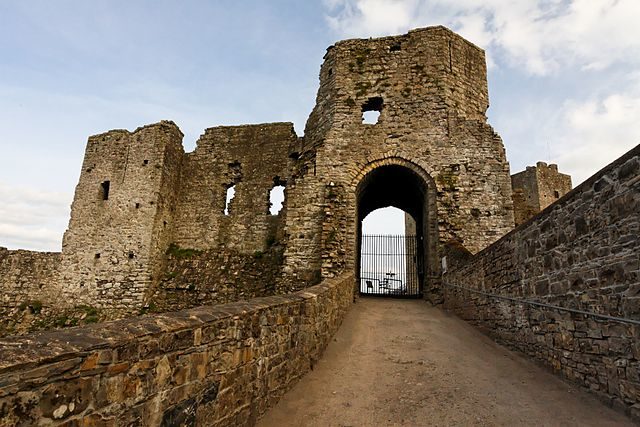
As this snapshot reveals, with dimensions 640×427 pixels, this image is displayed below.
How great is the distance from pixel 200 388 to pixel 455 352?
5.02 meters

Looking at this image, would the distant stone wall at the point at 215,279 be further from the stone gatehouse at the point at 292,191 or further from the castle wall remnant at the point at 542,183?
the castle wall remnant at the point at 542,183

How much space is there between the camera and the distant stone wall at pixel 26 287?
15.5 meters

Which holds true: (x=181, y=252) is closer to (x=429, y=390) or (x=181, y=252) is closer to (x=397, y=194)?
(x=397, y=194)

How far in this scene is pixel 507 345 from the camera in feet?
22.9

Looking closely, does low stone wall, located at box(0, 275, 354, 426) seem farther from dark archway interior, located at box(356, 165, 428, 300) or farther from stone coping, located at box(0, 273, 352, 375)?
dark archway interior, located at box(356, 165, 428, 300)

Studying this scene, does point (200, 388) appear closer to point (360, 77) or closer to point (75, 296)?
point (360, 77)

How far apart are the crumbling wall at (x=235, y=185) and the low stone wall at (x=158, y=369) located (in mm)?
11555

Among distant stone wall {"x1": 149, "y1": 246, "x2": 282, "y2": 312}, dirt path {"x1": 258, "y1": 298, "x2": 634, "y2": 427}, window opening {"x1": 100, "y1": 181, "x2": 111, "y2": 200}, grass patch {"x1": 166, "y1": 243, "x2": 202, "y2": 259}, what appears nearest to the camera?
dirt path {"x1": 258, "y1": 298, "x2": 634, "y2": 427}

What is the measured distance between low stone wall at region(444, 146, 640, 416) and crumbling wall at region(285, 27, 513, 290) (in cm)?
580

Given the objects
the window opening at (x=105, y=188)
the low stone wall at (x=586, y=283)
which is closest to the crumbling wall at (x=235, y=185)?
the window opening at (x=105, y=188)

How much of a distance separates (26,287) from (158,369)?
17390mm

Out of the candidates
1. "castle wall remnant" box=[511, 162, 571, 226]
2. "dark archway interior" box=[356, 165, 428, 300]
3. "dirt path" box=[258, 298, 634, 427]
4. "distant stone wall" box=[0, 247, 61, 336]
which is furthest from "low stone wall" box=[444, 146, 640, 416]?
"castle wall remnant" box=[511, 162, 571, 226]

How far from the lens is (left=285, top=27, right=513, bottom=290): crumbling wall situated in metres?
12.6

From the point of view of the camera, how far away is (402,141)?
13562 millimetres
